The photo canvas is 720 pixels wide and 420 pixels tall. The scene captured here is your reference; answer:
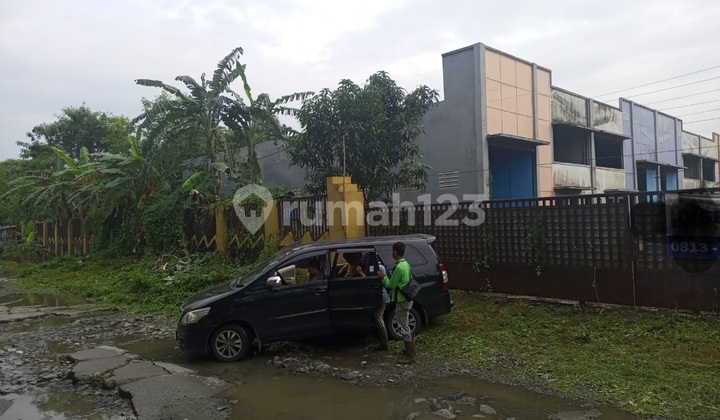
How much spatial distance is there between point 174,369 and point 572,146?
23558mm

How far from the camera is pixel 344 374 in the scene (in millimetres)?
6426

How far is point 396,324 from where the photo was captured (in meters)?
7.73

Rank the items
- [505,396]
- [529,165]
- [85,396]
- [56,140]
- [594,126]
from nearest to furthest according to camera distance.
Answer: [505,396] < [85,396] < [529,165] < [594,126] < [56,140]

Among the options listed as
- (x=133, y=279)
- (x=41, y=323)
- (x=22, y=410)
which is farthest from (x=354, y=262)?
(x=133, y=279)

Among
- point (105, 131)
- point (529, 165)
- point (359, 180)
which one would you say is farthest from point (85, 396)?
point (105, 131)

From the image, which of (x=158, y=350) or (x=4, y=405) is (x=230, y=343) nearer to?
(x=158, y=350)

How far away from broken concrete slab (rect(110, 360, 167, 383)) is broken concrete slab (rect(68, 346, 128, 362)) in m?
0.82

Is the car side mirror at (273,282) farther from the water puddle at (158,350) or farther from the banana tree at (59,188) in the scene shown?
the banana tree at (59,188)

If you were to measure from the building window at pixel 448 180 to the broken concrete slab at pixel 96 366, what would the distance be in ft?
45.9

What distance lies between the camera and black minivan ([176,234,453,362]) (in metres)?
7.08

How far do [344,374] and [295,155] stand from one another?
374 inches

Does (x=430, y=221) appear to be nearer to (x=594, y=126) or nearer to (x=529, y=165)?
(x=529, y=165)

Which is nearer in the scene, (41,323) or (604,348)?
(604,348)

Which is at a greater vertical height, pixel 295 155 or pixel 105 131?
pixel 105 131
